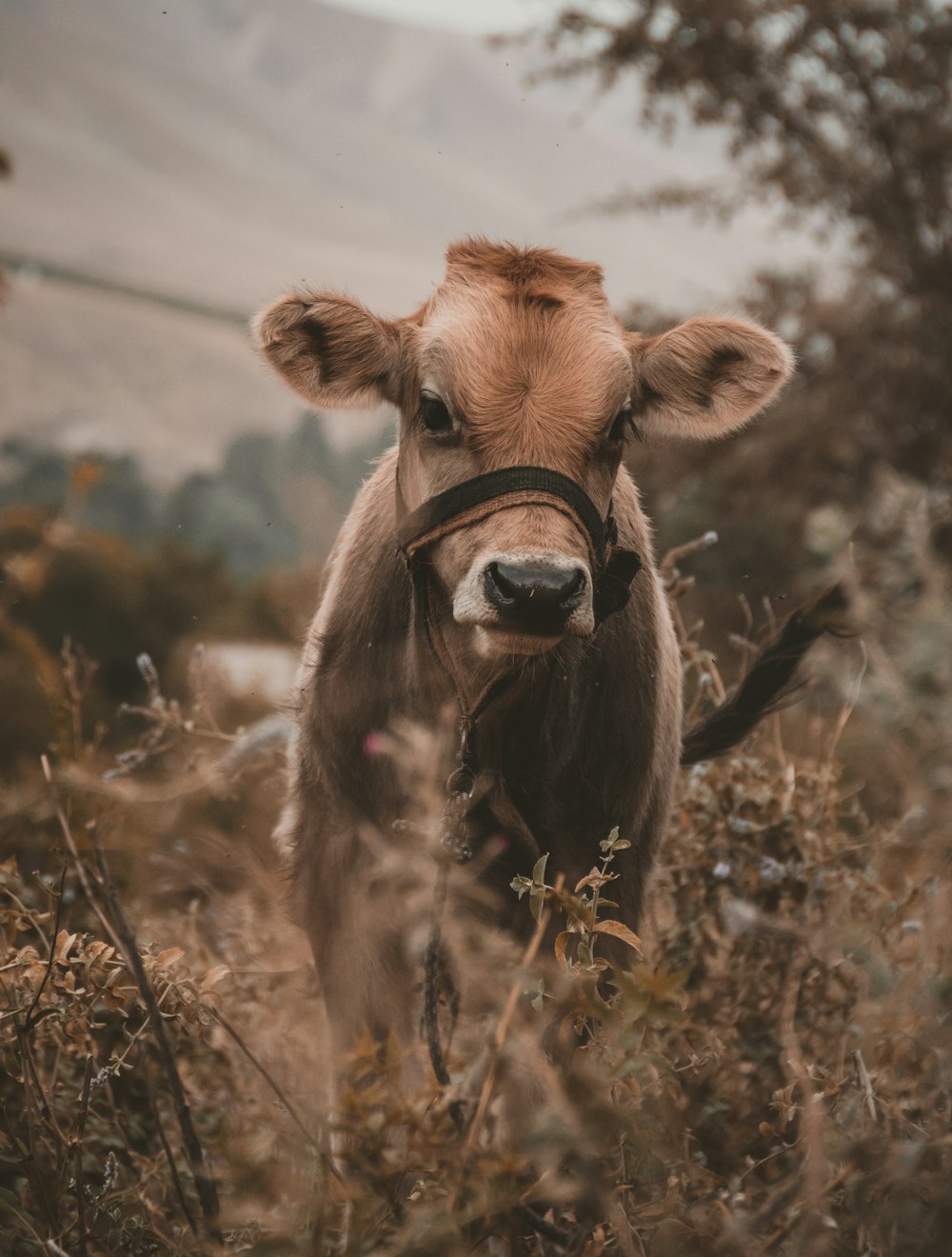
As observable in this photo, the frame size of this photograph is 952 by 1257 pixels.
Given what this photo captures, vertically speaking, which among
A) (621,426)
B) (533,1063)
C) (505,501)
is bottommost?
(533,1063)

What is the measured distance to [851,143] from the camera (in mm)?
12398

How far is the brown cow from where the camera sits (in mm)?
3043

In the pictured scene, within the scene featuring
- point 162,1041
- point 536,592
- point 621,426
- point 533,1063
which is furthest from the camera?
point 621,426

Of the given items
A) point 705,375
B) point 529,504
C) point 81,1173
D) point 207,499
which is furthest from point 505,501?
point 207,499

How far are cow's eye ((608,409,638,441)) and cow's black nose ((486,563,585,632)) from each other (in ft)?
2.38

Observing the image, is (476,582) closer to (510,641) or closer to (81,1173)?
(510,641)

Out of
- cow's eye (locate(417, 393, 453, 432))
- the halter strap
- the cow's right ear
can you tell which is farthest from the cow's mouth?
the cow's right ear

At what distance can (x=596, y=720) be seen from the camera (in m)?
3.39

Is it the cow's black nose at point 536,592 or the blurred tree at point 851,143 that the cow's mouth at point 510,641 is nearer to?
the cow's black nose at point 536,592

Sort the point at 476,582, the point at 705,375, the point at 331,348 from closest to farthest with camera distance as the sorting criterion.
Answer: the point at 476,582, the point at 331,348, the point at 705,375

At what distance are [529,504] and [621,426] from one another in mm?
566

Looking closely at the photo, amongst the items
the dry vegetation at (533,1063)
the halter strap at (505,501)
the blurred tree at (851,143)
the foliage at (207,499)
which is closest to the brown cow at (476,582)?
the halter strap at (505,501)

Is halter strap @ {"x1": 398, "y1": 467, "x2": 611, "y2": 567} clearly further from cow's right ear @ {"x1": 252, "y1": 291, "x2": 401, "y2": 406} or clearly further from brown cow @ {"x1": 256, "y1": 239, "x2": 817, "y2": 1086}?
cow's right ear @ {"x1": 252, "y1": 291, "x2": 401, "y2": 406}

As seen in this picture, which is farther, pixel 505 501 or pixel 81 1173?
pixel 505 501
